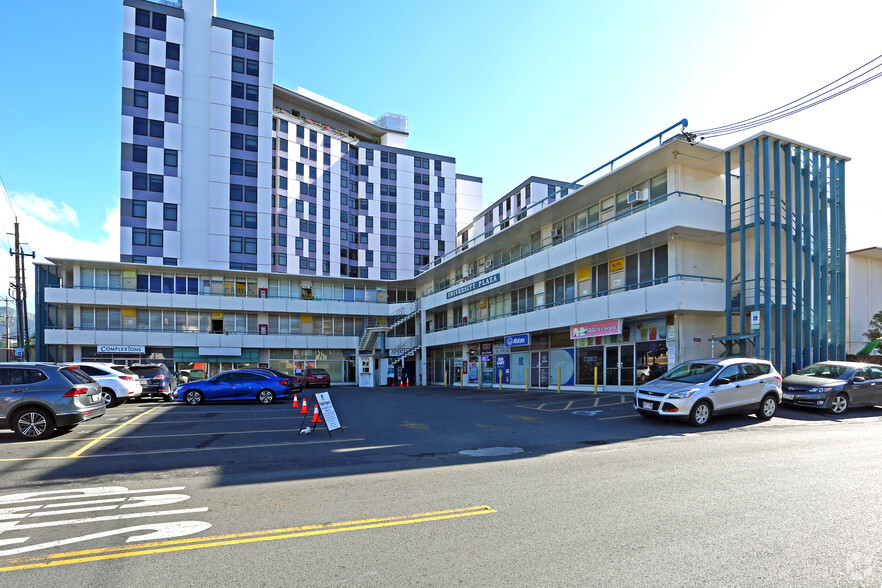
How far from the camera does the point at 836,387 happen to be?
593 inches

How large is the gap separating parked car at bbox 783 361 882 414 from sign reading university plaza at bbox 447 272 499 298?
18267mm

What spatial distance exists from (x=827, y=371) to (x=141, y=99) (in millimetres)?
52922

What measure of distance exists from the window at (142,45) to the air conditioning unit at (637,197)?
45.8 metres

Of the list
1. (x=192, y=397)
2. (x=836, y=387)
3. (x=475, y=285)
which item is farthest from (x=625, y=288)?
(x=192, y=397)

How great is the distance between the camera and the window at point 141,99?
4691 centimetres

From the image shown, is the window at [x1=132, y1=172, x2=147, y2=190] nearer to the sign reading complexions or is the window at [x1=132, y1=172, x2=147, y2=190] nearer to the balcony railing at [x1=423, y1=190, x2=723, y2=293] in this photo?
the sign reading complexions

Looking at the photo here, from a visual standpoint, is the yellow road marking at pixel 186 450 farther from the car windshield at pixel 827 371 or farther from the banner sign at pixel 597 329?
the banner sign at pixel 597 329

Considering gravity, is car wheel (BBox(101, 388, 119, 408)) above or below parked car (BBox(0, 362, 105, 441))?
below

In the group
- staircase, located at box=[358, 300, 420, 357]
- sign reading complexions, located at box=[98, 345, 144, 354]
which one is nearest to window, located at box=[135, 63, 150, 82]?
sign reading complexions, located at box=[98, 345, 144, 354]

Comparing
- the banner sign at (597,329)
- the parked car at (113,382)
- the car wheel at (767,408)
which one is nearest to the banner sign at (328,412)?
the car wheel at (767,408)

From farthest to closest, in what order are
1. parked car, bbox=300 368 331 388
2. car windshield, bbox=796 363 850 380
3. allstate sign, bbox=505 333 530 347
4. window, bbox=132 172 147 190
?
1. window, bbox=132 172 147 190
2. parked car, bbox=300 368 331 388
3. allstate sign, bbox=505 333 530 347
4. car windshield, bbox=796 363 850 380

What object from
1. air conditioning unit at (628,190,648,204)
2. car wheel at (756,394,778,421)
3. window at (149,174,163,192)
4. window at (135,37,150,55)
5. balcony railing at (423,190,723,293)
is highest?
window at (135,37,150,55)

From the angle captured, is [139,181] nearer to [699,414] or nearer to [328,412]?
[328,412]

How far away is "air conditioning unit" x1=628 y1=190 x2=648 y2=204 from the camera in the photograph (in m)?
22.1
